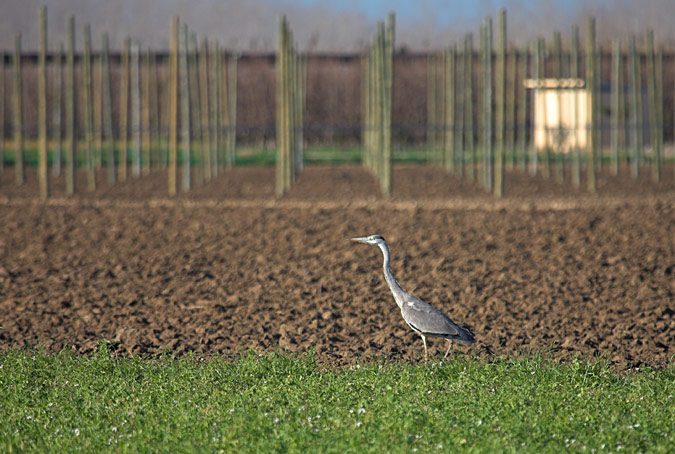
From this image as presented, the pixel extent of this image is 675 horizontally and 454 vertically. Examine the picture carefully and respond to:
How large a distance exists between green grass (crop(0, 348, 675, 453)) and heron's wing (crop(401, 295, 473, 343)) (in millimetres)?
192

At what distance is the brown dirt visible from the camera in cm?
669

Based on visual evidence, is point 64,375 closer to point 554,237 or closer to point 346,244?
point 346,244

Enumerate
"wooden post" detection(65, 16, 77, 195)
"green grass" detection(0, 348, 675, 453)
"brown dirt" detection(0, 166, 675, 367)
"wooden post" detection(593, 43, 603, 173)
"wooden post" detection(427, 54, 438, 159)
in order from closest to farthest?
"green grass" detection(0, 348, 675, 453), "brown dirt" detection(0, 166, 675, 367), "wooden post" detection(65, 16, 77, 195), "wooden post" detection(593, 43, 603, 173), "wooden post" detection(427, 54, 438, 159)

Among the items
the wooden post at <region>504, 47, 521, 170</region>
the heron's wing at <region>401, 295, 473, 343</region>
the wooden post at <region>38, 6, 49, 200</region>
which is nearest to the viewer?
the heron's wing at <region>401, 295, 473, 343</region>

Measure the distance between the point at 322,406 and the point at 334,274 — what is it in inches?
163

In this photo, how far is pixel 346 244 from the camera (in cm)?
1067

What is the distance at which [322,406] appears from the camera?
4.96m

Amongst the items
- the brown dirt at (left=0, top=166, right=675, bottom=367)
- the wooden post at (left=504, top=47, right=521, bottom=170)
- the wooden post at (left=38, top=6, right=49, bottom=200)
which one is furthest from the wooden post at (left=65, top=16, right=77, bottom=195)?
the wooden post at (left=504, top=47, right=521, bottom=170)

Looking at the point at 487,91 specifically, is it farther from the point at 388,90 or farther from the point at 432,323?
the point at 432,323

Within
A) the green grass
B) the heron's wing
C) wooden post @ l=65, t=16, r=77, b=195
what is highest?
wooden post @ l=65, t=16, r=77, b=195

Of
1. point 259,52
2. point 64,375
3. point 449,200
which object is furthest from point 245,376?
point 259,52

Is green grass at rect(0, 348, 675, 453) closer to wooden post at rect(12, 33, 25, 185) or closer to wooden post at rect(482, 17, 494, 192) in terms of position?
wooden post at rect(482, 17, 494, 192)

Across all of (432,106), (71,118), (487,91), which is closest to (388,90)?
(487,91)

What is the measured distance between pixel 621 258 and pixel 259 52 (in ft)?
69.8
